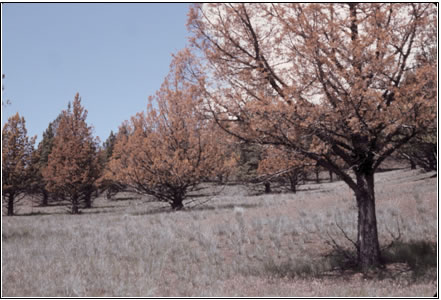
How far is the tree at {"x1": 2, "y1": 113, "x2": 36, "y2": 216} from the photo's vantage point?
2789 cm

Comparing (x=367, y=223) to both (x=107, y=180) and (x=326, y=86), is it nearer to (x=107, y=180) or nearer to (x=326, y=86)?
(x=326, y=86)

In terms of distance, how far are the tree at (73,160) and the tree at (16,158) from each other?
1909 millimetres

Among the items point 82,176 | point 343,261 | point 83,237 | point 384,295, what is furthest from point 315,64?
point 82,176

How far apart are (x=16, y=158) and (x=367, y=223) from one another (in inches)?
1107

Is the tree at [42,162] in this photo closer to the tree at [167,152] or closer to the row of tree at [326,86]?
the tree at [167,152]

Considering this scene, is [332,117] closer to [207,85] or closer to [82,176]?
[207,85]

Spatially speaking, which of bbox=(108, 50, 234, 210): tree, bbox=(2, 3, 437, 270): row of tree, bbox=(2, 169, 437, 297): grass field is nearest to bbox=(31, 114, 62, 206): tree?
bbox=(108, 50, 234, 210): tree

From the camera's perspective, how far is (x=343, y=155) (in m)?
7.47

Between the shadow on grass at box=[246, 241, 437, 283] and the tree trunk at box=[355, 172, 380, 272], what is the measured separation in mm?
232

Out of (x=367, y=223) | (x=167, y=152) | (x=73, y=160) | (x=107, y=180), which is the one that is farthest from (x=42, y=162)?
(x=367, y=223)

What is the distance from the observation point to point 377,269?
7.23 meters

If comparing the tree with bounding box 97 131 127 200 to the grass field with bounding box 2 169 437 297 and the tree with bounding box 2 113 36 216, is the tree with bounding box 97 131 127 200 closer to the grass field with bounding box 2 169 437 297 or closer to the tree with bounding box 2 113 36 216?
the tree with bounding box 2 113 36 216

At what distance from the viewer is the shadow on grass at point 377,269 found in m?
6.90

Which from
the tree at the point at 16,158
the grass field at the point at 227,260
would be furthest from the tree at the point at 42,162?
the grass field at the point at 227,260
